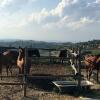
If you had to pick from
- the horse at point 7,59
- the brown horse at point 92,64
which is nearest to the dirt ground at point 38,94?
the brown horse at point 92,64

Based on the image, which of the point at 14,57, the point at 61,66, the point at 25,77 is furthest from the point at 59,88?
the point at 61,66

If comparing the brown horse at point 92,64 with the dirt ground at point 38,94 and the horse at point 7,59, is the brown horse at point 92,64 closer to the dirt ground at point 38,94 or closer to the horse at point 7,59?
the dirt ground at point 38,94

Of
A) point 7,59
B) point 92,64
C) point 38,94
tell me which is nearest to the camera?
point 38,94

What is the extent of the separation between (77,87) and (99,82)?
2940mm

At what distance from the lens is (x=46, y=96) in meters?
11.0

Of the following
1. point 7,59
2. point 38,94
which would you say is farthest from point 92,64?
point 38,94

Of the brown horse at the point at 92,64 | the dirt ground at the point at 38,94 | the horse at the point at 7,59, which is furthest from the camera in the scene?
the horse at the point at 7,59

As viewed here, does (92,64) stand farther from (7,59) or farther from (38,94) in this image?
(38,94)

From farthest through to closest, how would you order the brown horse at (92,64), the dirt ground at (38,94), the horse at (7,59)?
the horse at (7,59)
the brown horse at (92,64)
the dirt ground at (38,94)

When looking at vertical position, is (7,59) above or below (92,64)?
above

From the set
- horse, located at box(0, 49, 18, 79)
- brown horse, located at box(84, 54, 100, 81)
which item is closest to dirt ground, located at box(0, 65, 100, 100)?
brown horse, located at box(84, 54, 100, 81)

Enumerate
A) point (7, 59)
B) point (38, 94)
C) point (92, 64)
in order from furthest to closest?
point (7, 59) → point (92, 64) → point (38, 94)

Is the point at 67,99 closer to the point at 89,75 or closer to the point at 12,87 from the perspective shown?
the point at 12,87

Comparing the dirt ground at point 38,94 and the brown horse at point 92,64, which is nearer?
the dirt ground at point 38,94
